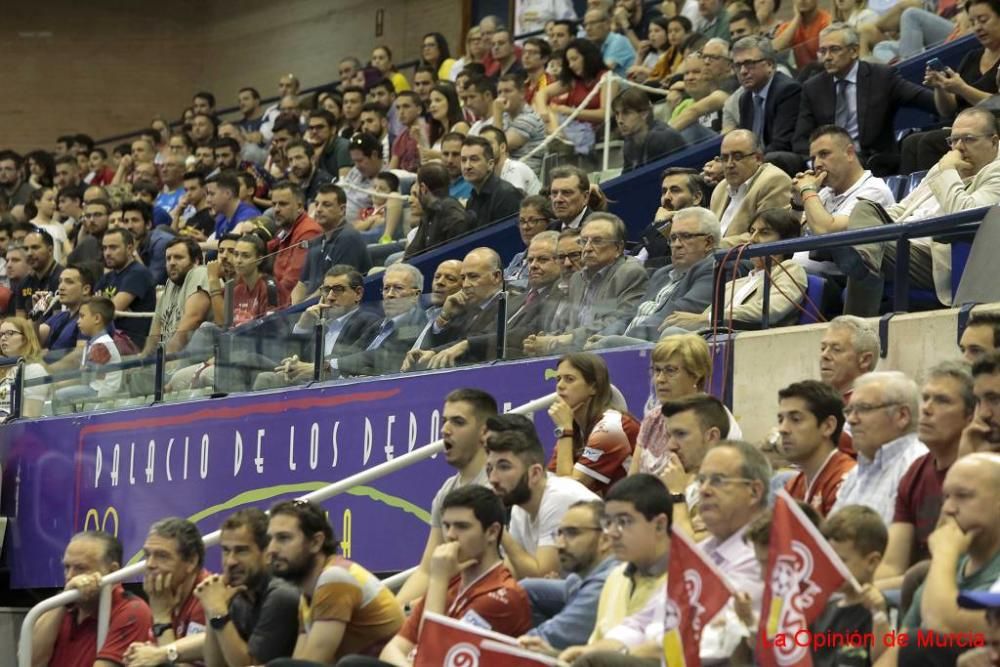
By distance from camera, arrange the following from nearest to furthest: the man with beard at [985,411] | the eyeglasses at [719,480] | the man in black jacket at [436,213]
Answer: the man with beard at [985,411], the eyeglasses at [719,480], the man in black jacket at [436,213]

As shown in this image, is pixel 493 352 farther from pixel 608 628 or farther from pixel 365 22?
pixel 365 22


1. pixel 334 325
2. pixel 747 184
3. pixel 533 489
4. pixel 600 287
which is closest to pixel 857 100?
pixel 747 184

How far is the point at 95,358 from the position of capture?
12641 millimetres

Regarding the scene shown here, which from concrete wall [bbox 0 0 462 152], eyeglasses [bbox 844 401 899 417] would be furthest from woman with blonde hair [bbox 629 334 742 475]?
concrete wall [bbox 0 0 462 152]

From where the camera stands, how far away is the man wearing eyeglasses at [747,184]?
32.9ft

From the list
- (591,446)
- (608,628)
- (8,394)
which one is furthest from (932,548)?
(8,394)

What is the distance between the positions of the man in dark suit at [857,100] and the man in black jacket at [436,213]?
252 cm

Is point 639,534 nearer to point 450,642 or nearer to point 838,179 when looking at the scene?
point 450,642

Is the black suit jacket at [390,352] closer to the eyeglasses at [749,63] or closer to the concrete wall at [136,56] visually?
the eyeglasses at [749,63]

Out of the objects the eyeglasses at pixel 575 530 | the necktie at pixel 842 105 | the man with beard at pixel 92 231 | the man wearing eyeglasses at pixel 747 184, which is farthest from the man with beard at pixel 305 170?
the eyeglasses at pixel 575 530

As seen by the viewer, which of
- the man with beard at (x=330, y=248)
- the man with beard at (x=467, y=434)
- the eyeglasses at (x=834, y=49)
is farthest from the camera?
the man with beard at (x=330, y=248)

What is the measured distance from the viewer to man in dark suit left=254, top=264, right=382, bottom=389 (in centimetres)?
1056

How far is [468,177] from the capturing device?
13.1 meters

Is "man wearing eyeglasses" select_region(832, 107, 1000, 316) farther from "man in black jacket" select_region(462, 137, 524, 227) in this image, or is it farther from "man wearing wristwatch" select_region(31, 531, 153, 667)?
"man in black jacket" select_region(462, 137, 524, 227)
